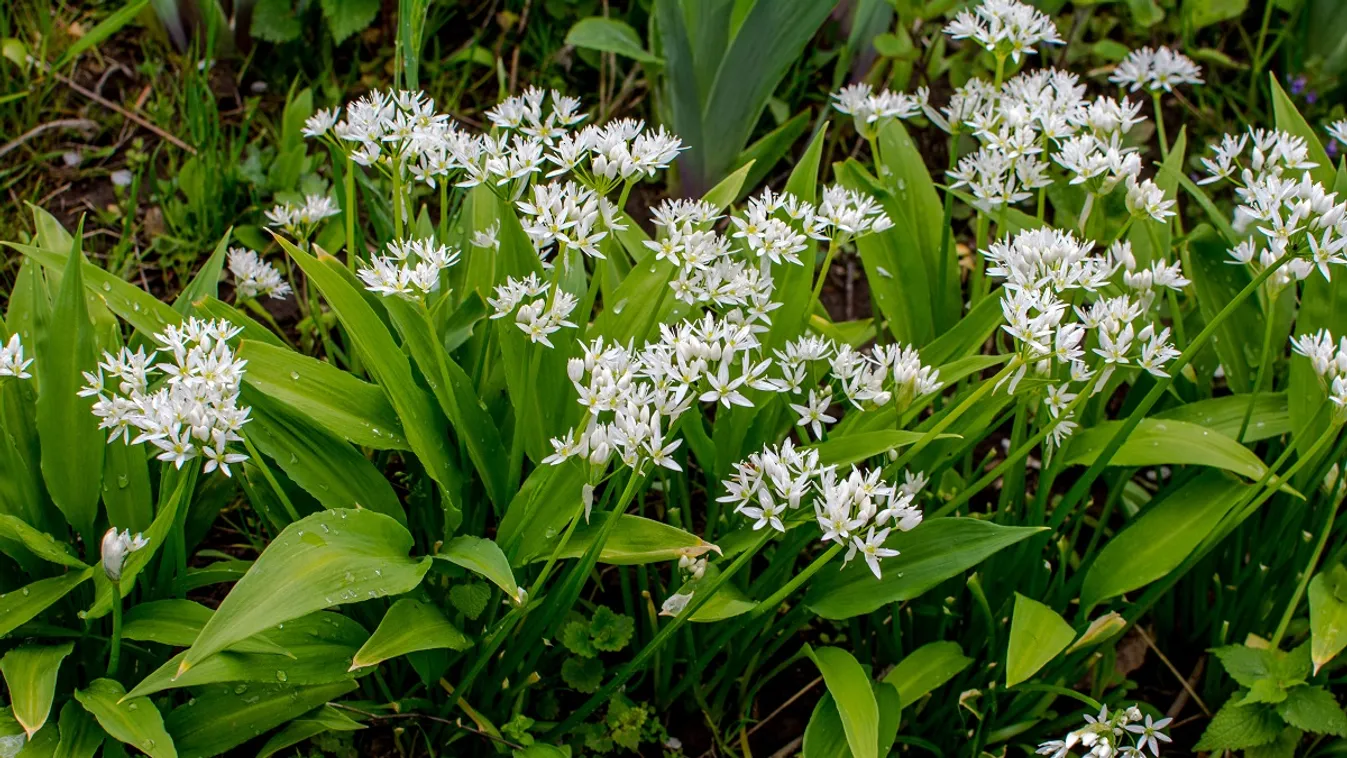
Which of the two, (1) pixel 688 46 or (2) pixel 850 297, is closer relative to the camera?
(1) pixel 688 46

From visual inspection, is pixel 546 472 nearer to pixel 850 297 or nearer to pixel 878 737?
pixel 878 737

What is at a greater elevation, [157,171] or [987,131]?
[987,131]

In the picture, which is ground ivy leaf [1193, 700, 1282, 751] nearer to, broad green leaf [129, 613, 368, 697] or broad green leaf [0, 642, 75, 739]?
broad green leaf [129, 613, 368, 697]

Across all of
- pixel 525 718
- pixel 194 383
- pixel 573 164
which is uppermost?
pixel 573 164

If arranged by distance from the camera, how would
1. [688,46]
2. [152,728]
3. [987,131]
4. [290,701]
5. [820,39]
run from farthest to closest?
[820,39] → [688,46] → [987,131] → [290,701] → [152,728]

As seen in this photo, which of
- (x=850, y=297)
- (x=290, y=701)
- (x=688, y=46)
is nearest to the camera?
(x=290, y=701)

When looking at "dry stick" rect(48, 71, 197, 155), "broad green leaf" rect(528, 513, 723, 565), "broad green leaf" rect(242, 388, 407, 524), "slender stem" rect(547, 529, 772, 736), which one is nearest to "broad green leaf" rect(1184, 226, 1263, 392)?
"slender stem" rect(547, 529, 772, 736)

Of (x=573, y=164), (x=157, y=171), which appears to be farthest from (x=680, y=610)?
(x=157, y=171)
